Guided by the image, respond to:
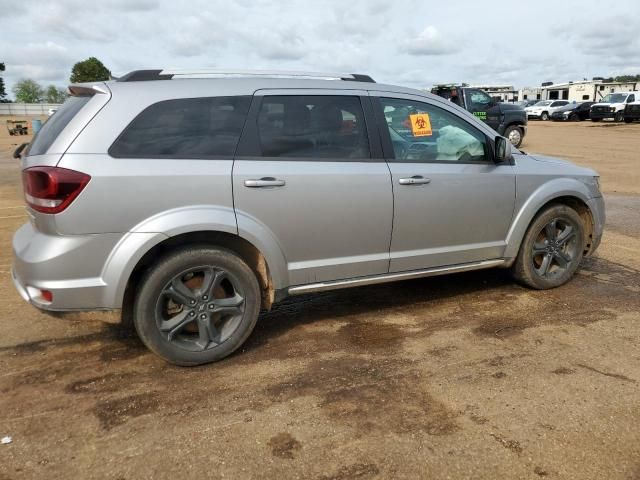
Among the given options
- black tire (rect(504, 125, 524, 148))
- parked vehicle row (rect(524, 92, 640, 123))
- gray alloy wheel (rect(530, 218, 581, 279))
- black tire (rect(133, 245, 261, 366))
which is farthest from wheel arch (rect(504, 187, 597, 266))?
parked vehicle row (rect(524, 92, 640, 123))

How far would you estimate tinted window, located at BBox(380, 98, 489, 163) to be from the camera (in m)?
4.10

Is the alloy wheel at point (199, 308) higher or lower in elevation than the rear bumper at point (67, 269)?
lower

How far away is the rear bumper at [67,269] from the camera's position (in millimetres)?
3150

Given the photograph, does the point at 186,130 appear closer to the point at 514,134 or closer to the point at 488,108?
the point at 488,108

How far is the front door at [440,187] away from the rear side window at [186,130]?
44.5 inches

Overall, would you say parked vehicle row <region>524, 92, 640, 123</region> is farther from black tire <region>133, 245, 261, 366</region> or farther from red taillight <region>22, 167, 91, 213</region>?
red taillight <region>22, 167, 91, 213</region>

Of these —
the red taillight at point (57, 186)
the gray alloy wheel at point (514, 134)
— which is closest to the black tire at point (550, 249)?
the red taillight at point (57, 186)

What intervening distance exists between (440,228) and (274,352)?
1574 mm

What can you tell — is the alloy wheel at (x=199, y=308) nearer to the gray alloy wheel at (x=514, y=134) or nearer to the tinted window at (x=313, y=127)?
the tinted window at (x=313, y=127)

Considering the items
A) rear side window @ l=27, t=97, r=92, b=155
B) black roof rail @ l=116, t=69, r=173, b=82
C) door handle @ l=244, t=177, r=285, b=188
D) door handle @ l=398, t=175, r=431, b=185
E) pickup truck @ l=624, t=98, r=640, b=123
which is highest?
black roof rail @ l=116, t=69, r=173, b=82

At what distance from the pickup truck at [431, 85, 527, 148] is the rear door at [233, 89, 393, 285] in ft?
48.4

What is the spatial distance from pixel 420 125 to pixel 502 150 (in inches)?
27.6

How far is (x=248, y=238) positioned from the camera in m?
3.52

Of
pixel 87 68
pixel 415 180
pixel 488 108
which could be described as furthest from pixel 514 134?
pixel 87 68
